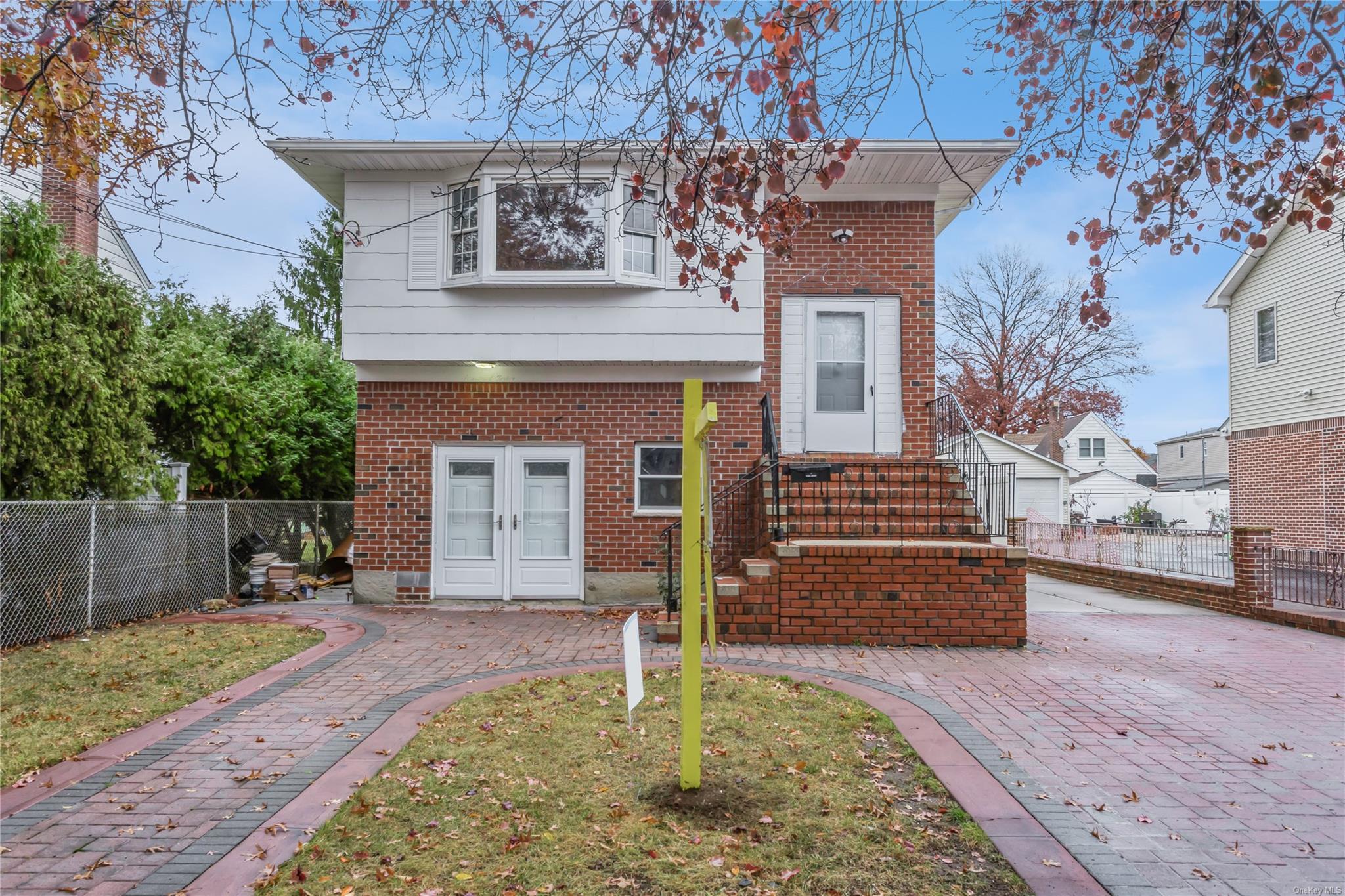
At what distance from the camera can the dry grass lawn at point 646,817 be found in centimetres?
317

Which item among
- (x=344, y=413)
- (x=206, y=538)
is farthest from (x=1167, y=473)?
(x=206, y=538)

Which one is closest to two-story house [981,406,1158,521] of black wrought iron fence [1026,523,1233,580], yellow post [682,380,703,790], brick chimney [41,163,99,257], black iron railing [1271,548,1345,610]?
black wrought iron fence [1026,523,1233,580]

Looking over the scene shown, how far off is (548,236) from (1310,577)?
11.3 meters

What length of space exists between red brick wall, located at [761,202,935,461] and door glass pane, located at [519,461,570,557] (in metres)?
3.12

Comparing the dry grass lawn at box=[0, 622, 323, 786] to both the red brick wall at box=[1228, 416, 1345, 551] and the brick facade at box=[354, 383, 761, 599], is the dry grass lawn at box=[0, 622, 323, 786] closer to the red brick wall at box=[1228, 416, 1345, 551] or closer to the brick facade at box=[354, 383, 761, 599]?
the brick facade at box=[354, 383, 761, 599]

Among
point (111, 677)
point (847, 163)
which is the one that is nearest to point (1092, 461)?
point (847, 163)

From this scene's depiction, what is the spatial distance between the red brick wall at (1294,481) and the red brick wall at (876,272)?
10.4m

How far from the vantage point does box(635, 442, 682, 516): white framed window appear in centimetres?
1081

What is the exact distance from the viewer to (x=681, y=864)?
3.29 metres

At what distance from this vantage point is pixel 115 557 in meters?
8.95

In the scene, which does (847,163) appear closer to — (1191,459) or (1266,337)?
(1266,337)

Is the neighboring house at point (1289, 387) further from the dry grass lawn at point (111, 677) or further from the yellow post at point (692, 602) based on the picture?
the dry grass lawn at point (111, 677)

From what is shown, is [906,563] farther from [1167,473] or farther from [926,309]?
[1167,473]

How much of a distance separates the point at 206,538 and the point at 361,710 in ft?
22.4
